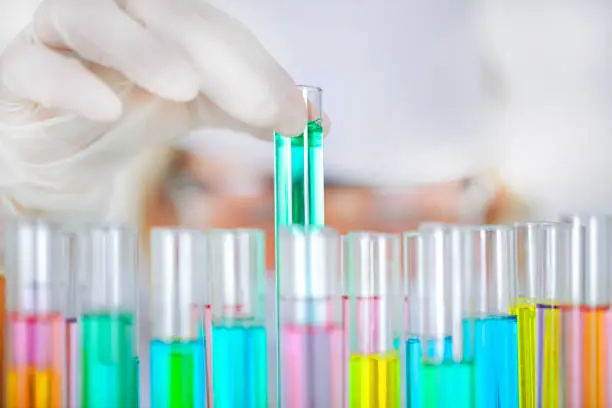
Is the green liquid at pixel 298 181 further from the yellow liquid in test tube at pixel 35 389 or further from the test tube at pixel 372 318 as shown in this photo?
the yellow liquid in test tube at pixel 35 389

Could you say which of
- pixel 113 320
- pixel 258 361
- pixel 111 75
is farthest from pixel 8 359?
pixel 111 75

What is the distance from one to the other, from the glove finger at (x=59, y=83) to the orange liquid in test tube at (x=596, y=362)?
0.70m

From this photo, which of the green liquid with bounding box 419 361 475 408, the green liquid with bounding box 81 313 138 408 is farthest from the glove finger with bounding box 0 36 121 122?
the green liquid with bounding box 419 361 475 408

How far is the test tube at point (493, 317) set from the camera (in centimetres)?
95

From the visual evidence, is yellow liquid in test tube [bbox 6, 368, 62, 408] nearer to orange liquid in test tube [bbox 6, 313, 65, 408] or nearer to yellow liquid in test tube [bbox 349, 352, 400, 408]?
orange liquid in test tube [bbox 6, 313, 65, 408]

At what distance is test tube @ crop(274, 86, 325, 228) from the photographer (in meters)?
1.07

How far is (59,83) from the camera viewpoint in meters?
1.14

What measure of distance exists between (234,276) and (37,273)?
9.2 inches

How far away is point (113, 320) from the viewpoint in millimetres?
946

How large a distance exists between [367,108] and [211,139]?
0.82ft

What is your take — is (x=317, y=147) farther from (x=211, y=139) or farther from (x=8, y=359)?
(x=8, y=359)

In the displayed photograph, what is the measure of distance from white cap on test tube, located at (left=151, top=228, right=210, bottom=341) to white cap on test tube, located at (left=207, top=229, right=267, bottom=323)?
0.07 feet

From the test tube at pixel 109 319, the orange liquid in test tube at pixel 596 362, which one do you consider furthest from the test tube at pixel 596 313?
the test tube at pixel 109 319

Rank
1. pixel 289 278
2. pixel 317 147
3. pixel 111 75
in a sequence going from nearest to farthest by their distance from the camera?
pixel 289 278 < pixel 317 147 < pixel 111 75
